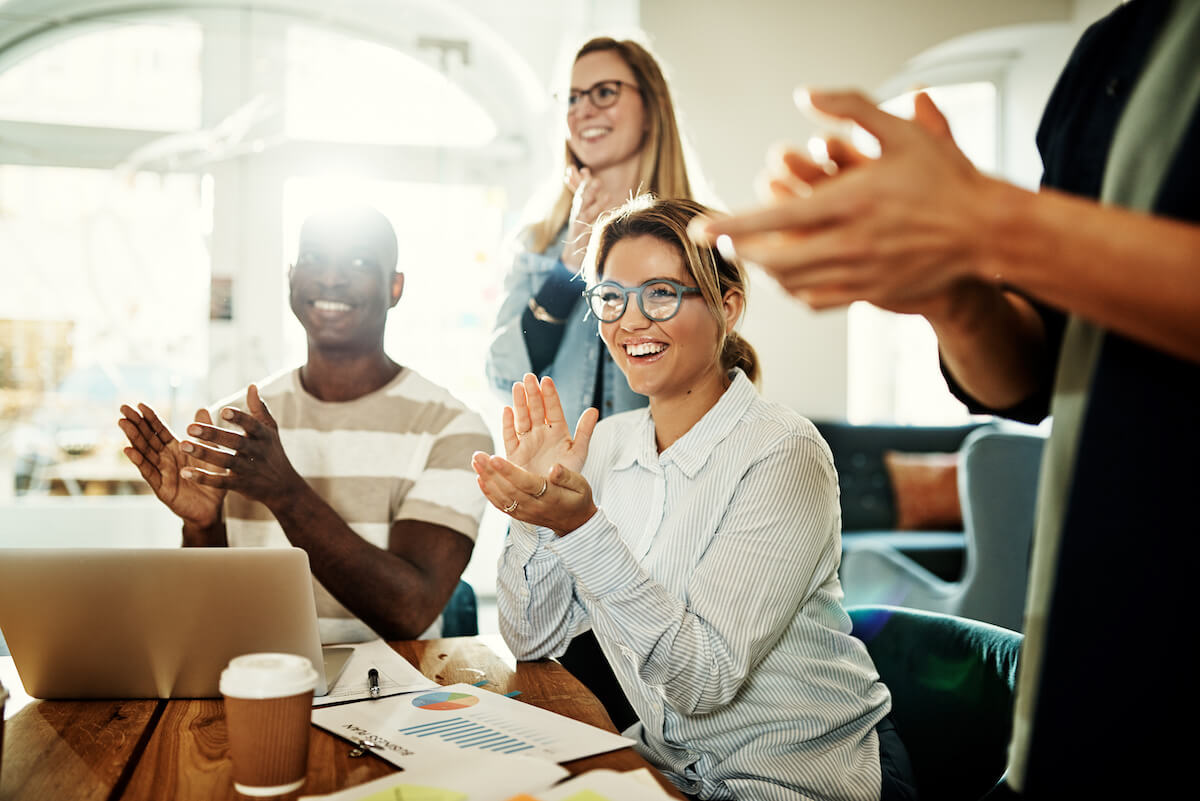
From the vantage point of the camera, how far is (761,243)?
24.6 inches

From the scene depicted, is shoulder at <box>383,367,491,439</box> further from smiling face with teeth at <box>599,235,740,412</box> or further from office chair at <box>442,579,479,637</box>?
smiling face with teeth at <box>599,235,740,412</box>

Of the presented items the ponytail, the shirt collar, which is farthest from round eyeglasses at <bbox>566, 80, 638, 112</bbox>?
the shirt collar

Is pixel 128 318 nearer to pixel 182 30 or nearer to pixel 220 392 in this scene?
pixel 220 392

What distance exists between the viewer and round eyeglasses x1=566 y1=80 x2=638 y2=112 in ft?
7.23

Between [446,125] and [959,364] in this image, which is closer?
[959,364]

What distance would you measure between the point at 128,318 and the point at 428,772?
4.14 metres

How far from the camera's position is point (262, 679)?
0.85 m

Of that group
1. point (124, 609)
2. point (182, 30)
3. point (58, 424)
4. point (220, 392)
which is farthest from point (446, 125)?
point (124, 609)

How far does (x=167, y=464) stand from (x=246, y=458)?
7.2 inches

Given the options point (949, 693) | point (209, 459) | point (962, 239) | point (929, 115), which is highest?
point (929, 115)

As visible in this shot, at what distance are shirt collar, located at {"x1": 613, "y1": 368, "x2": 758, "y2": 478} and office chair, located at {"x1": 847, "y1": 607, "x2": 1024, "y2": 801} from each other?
1.29 feet

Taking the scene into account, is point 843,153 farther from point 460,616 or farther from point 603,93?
point 603,93

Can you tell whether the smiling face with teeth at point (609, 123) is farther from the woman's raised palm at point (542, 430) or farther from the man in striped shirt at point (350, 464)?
the woman's raised palm at point (542, 430)

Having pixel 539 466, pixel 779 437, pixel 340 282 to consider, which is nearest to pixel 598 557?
pixel 539 466
